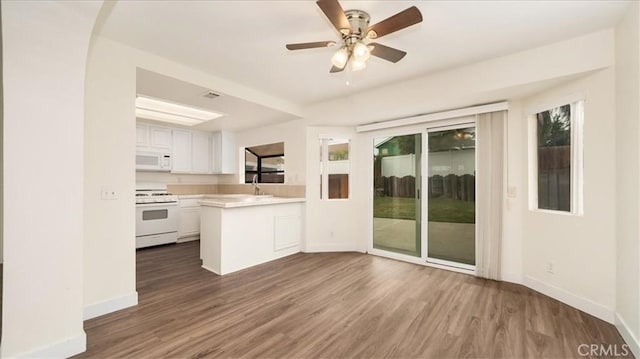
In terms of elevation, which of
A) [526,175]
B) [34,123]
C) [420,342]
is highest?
[34,123]

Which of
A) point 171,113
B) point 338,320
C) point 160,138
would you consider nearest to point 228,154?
point 160,138

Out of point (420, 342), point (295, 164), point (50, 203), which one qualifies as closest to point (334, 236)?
point (295, 164)

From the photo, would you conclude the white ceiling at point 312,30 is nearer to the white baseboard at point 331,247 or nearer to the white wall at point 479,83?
the white wall at point 479,83

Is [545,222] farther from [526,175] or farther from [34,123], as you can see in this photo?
[34,123]

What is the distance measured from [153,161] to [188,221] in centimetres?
137

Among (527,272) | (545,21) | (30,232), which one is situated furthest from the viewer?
(527,272)

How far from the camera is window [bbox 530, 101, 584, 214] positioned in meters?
2.65

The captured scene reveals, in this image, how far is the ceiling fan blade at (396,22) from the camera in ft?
5.47

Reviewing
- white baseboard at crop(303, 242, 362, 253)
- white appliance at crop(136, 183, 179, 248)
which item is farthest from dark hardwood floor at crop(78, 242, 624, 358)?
white appliance at crop(136, 183, 179, 248)

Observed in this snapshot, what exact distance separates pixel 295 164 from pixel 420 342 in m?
3.39

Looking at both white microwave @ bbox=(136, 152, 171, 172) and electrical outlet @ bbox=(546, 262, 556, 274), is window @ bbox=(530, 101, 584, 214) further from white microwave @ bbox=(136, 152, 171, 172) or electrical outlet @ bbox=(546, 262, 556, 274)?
white microwave @ bbox=(136, 152, 171, 172)

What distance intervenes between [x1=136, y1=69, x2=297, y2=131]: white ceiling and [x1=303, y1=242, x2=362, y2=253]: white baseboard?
2312 millimetres

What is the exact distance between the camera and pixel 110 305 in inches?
95.0

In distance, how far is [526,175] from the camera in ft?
10.2
